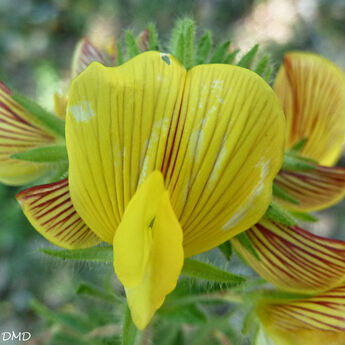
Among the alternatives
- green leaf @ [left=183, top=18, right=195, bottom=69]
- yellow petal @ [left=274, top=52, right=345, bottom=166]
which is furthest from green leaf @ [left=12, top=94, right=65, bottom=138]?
yellow petal @ [left=274, top=52, right=345, bottom=166]

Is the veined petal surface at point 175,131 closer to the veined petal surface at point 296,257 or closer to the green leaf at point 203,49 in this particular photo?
the veined petal surface at point 296,257

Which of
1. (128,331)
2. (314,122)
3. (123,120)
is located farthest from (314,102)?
(128,331)

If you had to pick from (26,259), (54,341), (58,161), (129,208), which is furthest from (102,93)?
(26,259)

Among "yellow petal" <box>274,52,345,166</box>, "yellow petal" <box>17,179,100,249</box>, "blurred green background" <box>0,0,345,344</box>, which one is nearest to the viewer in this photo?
"yellow petal" <box>17,179,100,249</box>

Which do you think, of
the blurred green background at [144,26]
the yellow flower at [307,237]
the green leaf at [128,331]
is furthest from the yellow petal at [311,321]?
the blurred green background at [144,26]

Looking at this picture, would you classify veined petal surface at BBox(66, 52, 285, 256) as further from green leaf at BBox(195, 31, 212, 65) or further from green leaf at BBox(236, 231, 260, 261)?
green leaf at BBox(195, 31, 212, 65)

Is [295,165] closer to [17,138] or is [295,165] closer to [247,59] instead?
[247,59]
